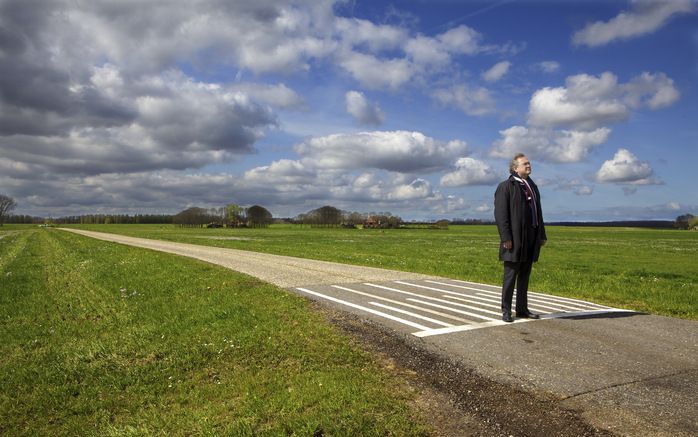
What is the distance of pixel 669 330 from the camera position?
768cm

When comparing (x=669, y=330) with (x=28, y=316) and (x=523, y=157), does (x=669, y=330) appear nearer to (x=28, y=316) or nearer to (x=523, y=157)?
(x=523, y=157)

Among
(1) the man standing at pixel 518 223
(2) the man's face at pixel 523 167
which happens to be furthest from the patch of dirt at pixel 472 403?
(2) the man's face at pixel 523 167

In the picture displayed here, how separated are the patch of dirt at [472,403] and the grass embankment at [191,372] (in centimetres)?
25

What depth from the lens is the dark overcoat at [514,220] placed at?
7.89 meters

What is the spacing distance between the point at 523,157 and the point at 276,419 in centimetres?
609

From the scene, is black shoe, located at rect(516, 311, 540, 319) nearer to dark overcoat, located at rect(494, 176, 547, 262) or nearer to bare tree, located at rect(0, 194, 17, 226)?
dark overcoat, located at rect(494, 176, 547, 262)

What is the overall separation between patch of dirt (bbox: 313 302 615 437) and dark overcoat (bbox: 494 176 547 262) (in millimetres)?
2658

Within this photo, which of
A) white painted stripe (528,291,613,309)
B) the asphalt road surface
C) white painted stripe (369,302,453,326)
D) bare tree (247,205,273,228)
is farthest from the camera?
bare tree (247,205,273,228)

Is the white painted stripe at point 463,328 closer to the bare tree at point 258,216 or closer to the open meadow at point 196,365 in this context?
the open meadow at point 196,365

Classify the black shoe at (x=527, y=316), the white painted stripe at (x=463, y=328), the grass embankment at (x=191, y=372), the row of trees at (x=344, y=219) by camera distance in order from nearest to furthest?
1. the grass embankment at (x=191, y=372)
2. the white painted stripe at (x=463, y=328)
3. the black shoe at (x=527, y=316)
4. the row of trees at (x=344, y=219)

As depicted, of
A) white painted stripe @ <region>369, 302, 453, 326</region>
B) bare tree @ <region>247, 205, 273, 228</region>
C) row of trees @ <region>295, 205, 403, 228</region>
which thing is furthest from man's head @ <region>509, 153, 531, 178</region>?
bare tree @ <region>247, 205, 273, 228</region>

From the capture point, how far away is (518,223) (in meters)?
7.89

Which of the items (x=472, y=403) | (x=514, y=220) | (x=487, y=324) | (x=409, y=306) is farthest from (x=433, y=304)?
(x=472, y=403)

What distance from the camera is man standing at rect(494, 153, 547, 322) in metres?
7.91
